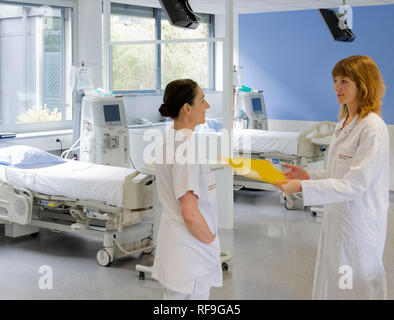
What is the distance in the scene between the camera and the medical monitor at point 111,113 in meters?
5.70

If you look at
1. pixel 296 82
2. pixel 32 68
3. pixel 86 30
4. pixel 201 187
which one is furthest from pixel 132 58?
pixel 201 187

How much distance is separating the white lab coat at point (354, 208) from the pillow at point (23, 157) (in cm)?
312

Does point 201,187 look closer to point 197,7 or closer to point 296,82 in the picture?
point 197,7

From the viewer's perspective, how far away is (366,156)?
93.7 inches

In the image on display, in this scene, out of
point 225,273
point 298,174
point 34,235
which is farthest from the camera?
point 34,235

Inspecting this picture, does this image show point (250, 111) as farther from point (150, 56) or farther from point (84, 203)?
point (84, 203)

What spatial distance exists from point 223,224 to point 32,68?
9.14 feet

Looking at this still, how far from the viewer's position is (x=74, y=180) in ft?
14.9

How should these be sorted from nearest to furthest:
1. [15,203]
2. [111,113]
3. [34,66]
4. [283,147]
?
[15,203] < [111,113] < [34,66] < [283,147]

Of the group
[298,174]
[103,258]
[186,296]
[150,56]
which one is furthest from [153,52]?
[186,296]

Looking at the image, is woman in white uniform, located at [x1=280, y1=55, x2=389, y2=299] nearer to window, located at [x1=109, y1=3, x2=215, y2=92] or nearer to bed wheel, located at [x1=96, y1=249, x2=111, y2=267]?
bed wheel, located at [x1=96, y1=249, x2=111, y2=267]

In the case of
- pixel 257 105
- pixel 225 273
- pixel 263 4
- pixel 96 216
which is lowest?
pixel 225 273

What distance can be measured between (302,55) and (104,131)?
3.54 meters

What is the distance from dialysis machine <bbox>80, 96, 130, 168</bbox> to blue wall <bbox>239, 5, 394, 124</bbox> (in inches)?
115
